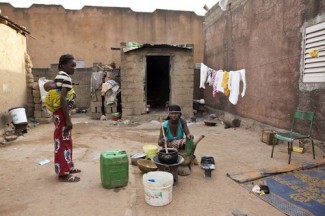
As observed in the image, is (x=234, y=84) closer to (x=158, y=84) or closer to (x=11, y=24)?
(x=158, y=84)

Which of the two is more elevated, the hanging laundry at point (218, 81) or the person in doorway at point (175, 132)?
the hanging laundry at point (218, 81)

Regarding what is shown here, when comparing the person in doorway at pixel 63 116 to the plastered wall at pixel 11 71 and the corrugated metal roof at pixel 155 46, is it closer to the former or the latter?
the plastered wall at pixel 11 71

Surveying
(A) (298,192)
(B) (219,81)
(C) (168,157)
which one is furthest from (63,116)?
(B) (219,81)

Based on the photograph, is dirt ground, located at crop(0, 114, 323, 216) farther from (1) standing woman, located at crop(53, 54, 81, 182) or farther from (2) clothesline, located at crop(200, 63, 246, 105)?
(2) clothesline, located at crop(200, 63, 246, 105)

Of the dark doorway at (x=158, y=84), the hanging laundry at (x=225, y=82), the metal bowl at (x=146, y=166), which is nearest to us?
the metal bowl at (x=146, y=166)

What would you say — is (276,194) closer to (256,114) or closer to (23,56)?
(256,114)

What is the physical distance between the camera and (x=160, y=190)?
301 cm

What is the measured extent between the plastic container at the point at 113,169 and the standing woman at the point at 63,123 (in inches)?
24.4

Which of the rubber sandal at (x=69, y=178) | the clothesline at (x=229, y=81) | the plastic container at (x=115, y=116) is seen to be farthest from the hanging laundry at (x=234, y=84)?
the rubber sandal at (x=69, y=178)

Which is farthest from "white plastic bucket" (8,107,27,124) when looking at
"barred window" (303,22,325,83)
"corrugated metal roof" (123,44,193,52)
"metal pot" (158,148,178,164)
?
"barred window" (303,22,325,83)

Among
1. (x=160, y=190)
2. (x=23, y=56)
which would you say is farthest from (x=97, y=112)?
(x=160, y=190)

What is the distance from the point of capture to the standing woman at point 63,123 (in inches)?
138

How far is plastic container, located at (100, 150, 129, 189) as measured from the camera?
344 cm

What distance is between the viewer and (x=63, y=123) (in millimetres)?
3623
